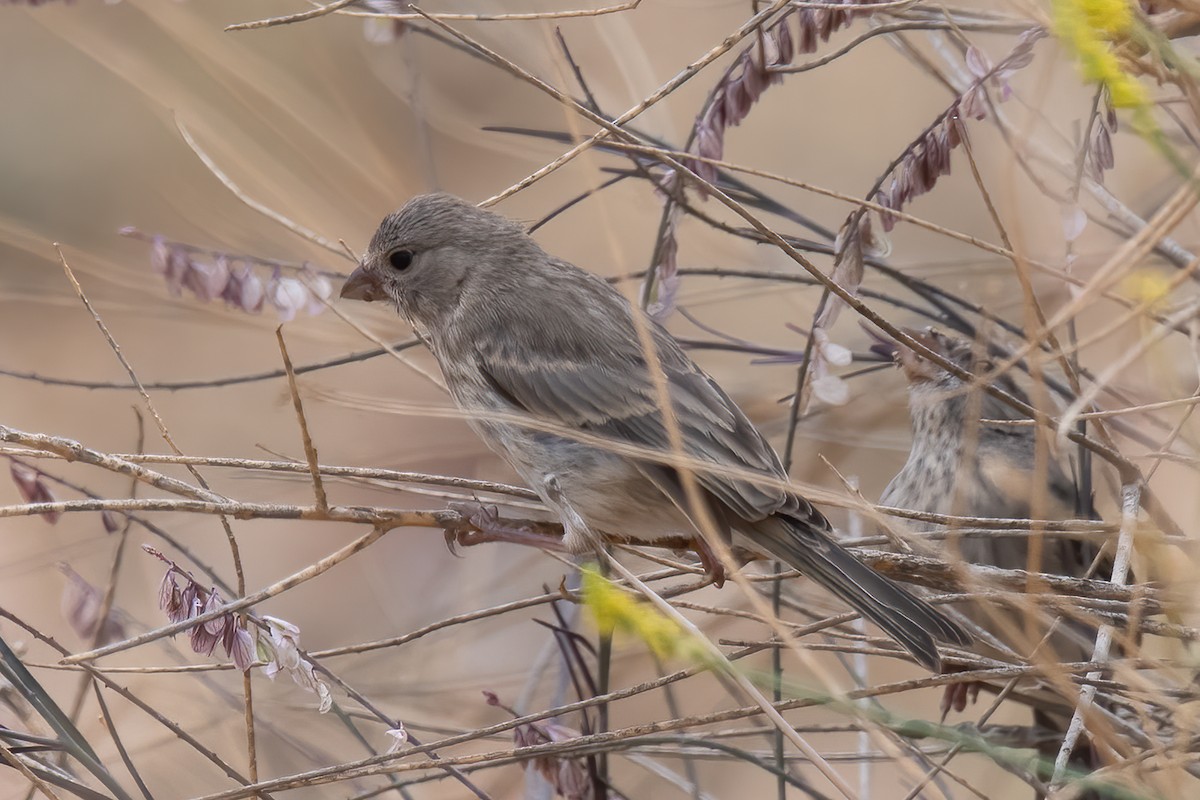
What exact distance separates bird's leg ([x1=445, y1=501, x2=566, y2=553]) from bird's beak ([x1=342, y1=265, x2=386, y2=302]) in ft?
2.95

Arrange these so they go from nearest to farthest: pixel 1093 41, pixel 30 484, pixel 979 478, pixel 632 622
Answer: pixel 632 622 → pixel 1093 41 → pixel 30 484 → pixel 979 478

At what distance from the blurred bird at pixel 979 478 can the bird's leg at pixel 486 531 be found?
1.24 m

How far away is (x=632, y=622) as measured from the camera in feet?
5.50

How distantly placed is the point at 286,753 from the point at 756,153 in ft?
16.1

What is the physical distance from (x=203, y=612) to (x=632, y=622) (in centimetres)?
116

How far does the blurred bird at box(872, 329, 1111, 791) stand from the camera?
397 cm

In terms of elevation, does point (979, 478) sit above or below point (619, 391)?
below

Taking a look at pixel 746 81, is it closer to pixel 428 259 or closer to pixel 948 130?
pixel 948 130

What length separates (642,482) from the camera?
338 cm

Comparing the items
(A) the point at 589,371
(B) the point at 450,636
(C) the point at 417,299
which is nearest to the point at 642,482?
(A) the point at 589,371

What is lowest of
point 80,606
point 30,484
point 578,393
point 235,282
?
point 80,606

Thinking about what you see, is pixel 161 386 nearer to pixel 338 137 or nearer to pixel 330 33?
pixel 338 137

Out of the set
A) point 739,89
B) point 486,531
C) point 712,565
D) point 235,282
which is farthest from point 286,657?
point 739,89

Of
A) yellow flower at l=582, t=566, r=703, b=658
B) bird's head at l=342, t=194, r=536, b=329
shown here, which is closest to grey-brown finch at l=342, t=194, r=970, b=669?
bird's head at l=342, t=194, r=536, b=329
